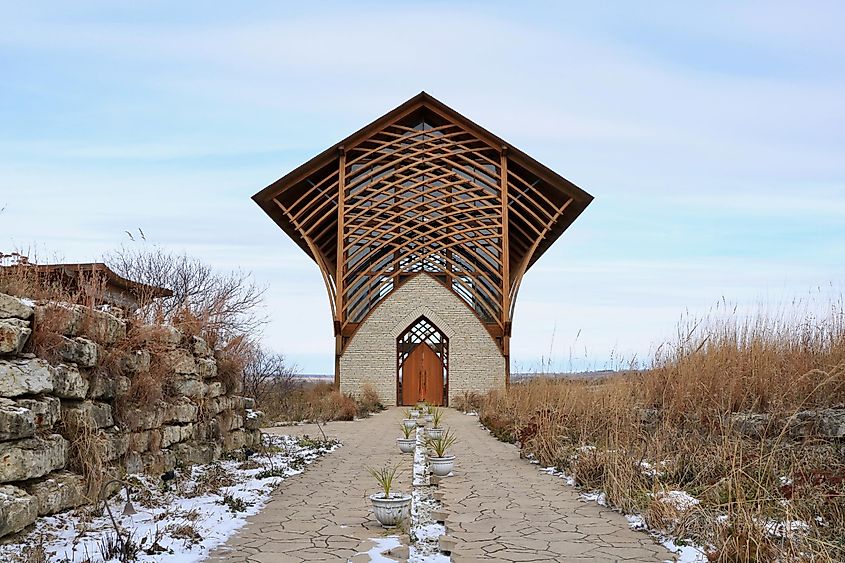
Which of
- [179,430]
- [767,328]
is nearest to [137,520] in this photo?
[179,430]

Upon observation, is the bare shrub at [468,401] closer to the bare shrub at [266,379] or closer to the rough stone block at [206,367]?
the bare shrub at [266,379]

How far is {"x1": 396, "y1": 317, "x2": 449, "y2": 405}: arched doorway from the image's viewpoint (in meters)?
28.1

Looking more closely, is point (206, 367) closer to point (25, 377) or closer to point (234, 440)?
point (234, 440)

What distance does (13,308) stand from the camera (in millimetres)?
5789

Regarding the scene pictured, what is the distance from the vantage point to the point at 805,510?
5.69m

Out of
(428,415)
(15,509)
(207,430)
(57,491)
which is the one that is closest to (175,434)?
(207,430)

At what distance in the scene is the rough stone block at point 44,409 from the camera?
5527 mm

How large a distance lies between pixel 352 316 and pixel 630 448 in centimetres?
1939

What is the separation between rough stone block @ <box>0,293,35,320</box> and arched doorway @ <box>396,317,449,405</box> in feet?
72.7

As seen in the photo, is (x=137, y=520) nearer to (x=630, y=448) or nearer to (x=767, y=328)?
(x=630, y=448)

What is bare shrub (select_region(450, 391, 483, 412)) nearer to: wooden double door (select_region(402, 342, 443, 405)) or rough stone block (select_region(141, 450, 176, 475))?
wooden double door (select_region(402, 342, 443, 405))

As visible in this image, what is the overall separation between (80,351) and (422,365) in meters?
22.1

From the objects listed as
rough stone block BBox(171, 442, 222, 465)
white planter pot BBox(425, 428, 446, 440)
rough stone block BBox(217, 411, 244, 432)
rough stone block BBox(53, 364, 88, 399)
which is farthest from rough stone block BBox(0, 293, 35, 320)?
white planter pot BBox(425, 428, 446, 440)

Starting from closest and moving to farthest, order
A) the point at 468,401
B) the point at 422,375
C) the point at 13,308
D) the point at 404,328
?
the point at 13,308
the point at 468,401
the point at 404,328
the point at 422,375
